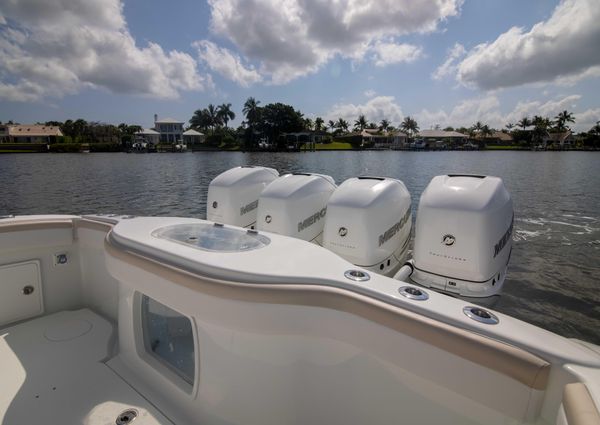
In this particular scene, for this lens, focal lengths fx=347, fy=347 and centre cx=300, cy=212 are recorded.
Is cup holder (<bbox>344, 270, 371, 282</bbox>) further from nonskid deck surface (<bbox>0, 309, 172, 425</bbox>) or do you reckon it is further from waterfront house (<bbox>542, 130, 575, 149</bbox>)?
waterfront house (<bbox>542, 130, 575, 149</bbox>)

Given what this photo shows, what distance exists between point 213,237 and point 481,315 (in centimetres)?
116

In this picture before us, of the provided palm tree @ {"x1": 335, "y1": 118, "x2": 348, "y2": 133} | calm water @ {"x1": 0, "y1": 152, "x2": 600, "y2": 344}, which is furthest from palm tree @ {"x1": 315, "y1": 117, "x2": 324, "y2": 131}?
calm water @ {"x1": 0, "y1": 152, "x2": 600, "y2": 344}

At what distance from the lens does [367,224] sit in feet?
9.23

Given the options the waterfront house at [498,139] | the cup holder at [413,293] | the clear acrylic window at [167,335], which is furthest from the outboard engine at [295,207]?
the waterfront house at [498,139]

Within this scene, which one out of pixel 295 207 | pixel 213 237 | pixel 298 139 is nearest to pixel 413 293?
pixel 213 237

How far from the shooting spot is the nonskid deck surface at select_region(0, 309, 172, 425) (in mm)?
1602

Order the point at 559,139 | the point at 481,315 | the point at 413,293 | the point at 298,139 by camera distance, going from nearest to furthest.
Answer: the point at 481,315 < the point at 413,293 < the point at 298,139 < the point at 559,139

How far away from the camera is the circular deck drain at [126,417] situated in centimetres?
154

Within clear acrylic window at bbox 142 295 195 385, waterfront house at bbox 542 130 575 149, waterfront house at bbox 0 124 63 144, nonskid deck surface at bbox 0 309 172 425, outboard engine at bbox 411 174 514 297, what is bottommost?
nonskid deck surface at bbox 0 309 172 425

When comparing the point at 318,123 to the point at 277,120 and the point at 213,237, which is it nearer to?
the point at 277,120

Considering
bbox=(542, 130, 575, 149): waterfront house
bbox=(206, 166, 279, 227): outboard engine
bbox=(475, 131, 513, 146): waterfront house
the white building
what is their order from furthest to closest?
1. bbox=(475, 131, 513, 146): waterfront house
2. bbox=(542, 130, 575, 149): waterfront house
3. the white building
4. bbox=(206, 166, 279, 227): outboard engine

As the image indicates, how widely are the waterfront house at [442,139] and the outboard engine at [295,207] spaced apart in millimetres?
75359

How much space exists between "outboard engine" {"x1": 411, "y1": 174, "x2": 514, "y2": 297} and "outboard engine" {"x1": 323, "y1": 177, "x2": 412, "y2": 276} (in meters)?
0.29

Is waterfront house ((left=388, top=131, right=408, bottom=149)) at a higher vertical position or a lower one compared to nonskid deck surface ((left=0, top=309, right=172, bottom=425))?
higher
